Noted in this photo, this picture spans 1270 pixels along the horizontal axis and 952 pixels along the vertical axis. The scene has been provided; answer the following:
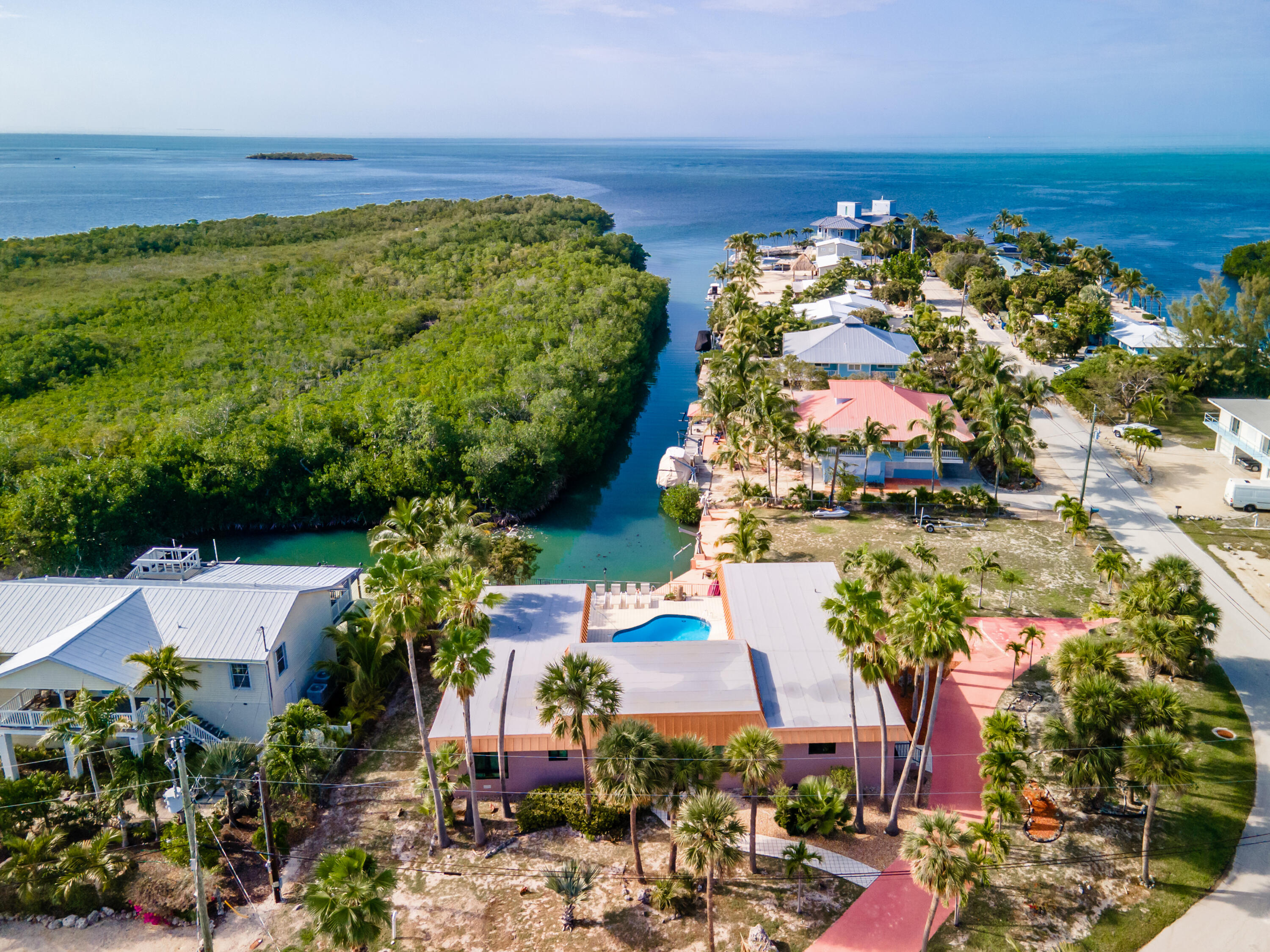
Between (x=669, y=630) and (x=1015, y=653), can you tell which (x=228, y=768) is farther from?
(x=1015, y=653)

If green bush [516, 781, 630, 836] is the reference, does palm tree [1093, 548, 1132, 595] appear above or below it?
above

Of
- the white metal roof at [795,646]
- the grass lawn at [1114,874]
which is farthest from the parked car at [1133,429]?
the grass lawn at [1114,874]

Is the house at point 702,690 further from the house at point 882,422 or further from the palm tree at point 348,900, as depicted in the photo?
the house at point 882,422

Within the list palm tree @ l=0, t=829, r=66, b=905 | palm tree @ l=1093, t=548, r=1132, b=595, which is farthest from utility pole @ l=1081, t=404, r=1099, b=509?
palm tree @ l=0, t=829, r=66, b=905

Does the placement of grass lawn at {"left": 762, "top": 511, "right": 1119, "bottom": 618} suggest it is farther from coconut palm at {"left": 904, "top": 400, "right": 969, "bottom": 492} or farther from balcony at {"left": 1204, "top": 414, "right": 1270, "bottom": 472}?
balcony at {"left": 1204, "top": 414, "right": 1270, "bottom": 472}

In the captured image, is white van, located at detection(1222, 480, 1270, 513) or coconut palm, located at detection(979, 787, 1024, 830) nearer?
coconut palm, located at detection(979, 787, 1024, 830)

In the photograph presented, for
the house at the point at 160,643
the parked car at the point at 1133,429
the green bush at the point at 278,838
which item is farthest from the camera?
the parked car at the point at 1133,429

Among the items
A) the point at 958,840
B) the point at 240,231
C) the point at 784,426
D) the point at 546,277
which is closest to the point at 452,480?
the point at 784,426

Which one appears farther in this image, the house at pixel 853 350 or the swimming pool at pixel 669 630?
the house at pixel 853 350
